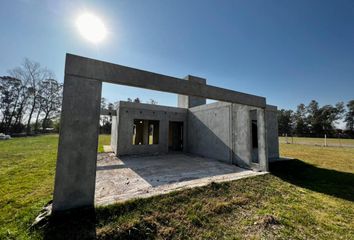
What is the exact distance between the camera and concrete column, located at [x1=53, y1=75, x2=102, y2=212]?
2629mm

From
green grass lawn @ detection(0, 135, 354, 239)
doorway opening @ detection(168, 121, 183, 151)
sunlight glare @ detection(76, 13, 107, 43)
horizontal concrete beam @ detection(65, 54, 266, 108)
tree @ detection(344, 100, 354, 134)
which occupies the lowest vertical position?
green grass lawn @ detection(0, 135, 354, 239)

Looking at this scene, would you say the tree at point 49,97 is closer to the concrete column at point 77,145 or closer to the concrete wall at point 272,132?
the concrete column at point 77,145

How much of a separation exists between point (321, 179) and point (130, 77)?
6960 millimetres

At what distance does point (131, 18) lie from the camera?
5.27 metres

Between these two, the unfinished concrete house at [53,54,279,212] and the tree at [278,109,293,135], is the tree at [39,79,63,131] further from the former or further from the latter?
the tree at [278,109,293,135]

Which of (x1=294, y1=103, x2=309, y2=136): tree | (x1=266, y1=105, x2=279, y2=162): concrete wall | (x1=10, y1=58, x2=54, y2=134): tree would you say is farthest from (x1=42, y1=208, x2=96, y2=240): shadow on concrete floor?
(x1=294, y1=103, x2=309, y2=136): tree

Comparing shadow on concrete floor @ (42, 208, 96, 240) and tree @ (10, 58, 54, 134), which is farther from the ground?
tree @ (10, 58, 54, 134)

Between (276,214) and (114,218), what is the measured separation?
310cm

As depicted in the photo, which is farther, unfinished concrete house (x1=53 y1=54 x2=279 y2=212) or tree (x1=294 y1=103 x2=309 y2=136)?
tree (x1=294 y1=103 x2=309 y2=136)

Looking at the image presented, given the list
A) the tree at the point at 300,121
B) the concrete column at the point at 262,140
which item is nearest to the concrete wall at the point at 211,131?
the concrete column at the point at 262,140

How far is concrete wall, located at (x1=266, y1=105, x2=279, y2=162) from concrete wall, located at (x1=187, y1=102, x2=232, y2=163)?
2.73 m

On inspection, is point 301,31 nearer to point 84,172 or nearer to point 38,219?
point 84,172

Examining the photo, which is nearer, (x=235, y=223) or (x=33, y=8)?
(x=235, y=223)

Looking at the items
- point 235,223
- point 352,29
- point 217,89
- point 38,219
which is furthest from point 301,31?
point 38,219
